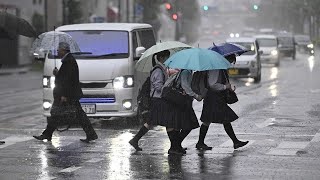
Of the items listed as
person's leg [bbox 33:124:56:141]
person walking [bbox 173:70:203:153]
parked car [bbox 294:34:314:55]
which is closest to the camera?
person walking [bbox 173:70:203:153]

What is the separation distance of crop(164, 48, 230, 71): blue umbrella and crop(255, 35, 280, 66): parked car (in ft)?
104

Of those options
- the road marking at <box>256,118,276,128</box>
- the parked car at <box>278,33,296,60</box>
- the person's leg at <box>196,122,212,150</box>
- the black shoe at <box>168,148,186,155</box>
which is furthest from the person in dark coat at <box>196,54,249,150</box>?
the parked car at <box>278,33,296,60</box>

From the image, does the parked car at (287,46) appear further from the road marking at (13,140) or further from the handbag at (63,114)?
the handbag at (63,114)

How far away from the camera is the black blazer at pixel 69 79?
13.0m

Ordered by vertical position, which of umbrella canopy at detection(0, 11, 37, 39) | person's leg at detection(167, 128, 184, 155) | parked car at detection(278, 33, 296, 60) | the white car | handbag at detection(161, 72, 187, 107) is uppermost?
umbrella canopy at detection(0, 11, 37, 39)

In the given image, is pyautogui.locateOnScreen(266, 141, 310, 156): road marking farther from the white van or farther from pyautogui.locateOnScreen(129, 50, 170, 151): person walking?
the white van

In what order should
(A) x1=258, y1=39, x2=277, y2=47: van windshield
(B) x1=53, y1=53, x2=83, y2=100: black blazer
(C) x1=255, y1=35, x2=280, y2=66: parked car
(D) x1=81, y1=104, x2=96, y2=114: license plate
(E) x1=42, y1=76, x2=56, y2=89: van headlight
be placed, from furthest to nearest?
(A) x1=258, y1=39, x2=277, y2=47: van windshield
(C) x1=255, y1=35, x2=280, y2=66: parked car
(E) x1=42, y1=76, x2=56, y2=89: van headlight
(D) x1=81, y1=104, x2=96, y2=114: license plate
(B) x1=53, y1=53, x2=83, y2=100: black blazer

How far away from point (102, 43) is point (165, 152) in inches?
171

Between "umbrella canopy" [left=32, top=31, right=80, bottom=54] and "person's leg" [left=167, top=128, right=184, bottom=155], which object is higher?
"umbrella canopy" [left=32, top=31, right=80, bottom=54]

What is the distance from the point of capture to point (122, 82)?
50.6 feet

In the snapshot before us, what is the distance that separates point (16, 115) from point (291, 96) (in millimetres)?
8349

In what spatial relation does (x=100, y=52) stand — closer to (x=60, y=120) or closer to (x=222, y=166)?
(x=60, y=120)

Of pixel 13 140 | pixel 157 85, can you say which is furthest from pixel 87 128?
pixel 157 85

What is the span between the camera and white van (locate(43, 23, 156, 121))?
15289 mm
